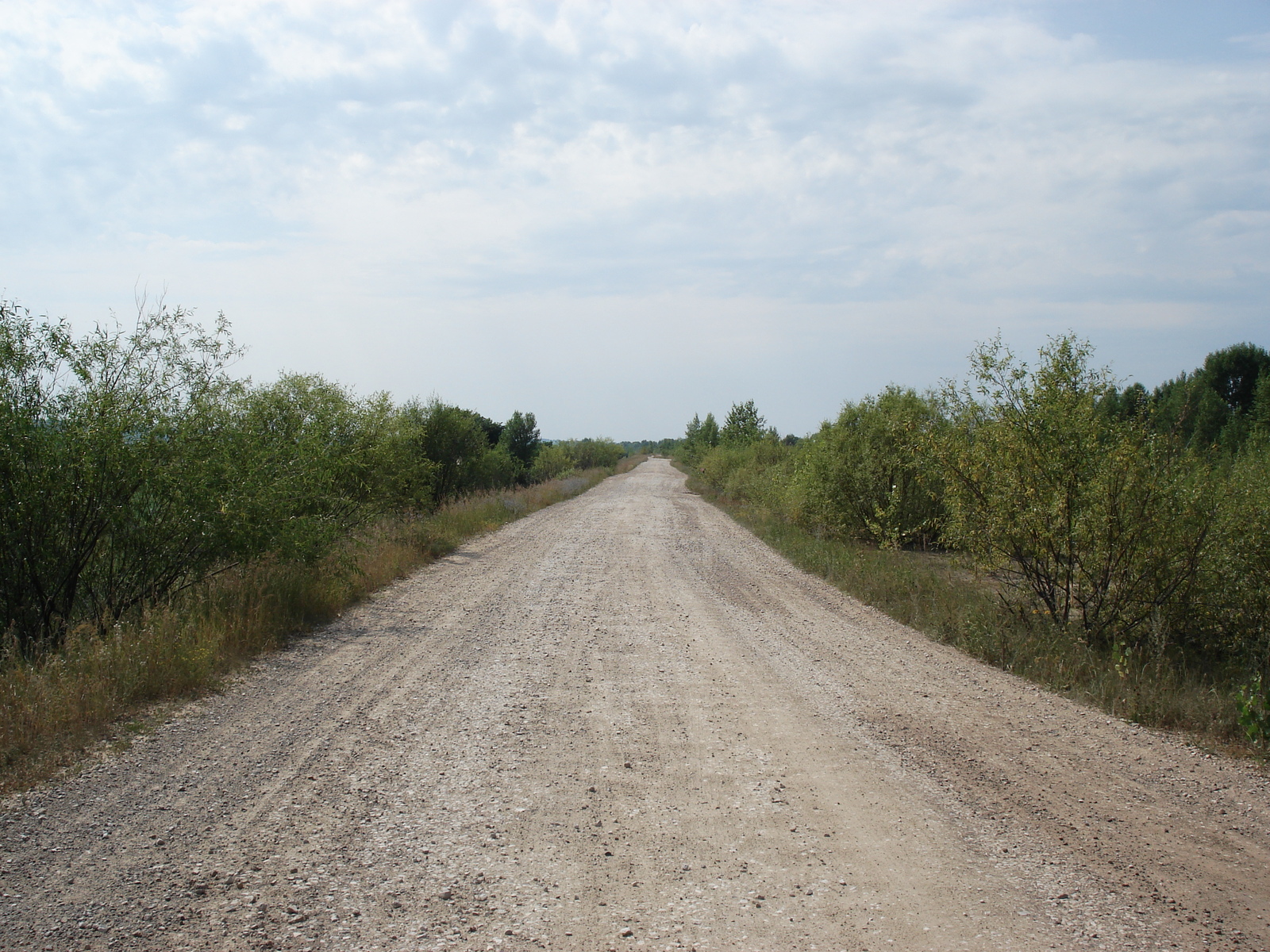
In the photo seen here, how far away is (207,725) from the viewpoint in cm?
561

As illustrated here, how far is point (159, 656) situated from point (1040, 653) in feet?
27.6

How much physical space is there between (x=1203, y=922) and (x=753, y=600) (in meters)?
7.80

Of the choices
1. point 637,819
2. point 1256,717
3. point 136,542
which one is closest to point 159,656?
point 136,542

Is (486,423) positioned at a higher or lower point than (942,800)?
higher

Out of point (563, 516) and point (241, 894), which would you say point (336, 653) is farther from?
point (563, 516)

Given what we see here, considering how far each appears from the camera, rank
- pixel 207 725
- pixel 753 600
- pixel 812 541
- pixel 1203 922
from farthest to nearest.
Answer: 1. pixel 812 541
2. pixel 753 600
3. pixel 207 725
4. pixel 1203 922

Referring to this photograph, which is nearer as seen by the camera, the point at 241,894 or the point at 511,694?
the point at 241,894

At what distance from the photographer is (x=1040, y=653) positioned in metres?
Answer: 7.87

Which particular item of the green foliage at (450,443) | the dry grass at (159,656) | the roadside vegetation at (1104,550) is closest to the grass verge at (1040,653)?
the roadside vegetation at (1104,550)

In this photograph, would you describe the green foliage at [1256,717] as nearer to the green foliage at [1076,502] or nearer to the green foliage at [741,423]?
the green foliage at [1076,502]

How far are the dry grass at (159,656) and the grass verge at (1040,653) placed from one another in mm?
7554

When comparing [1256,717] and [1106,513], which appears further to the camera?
[1106,513]

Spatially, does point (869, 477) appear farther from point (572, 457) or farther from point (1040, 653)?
point (572, 457)

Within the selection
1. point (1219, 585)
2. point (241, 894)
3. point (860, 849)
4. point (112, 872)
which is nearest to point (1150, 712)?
point (1219, 585)
